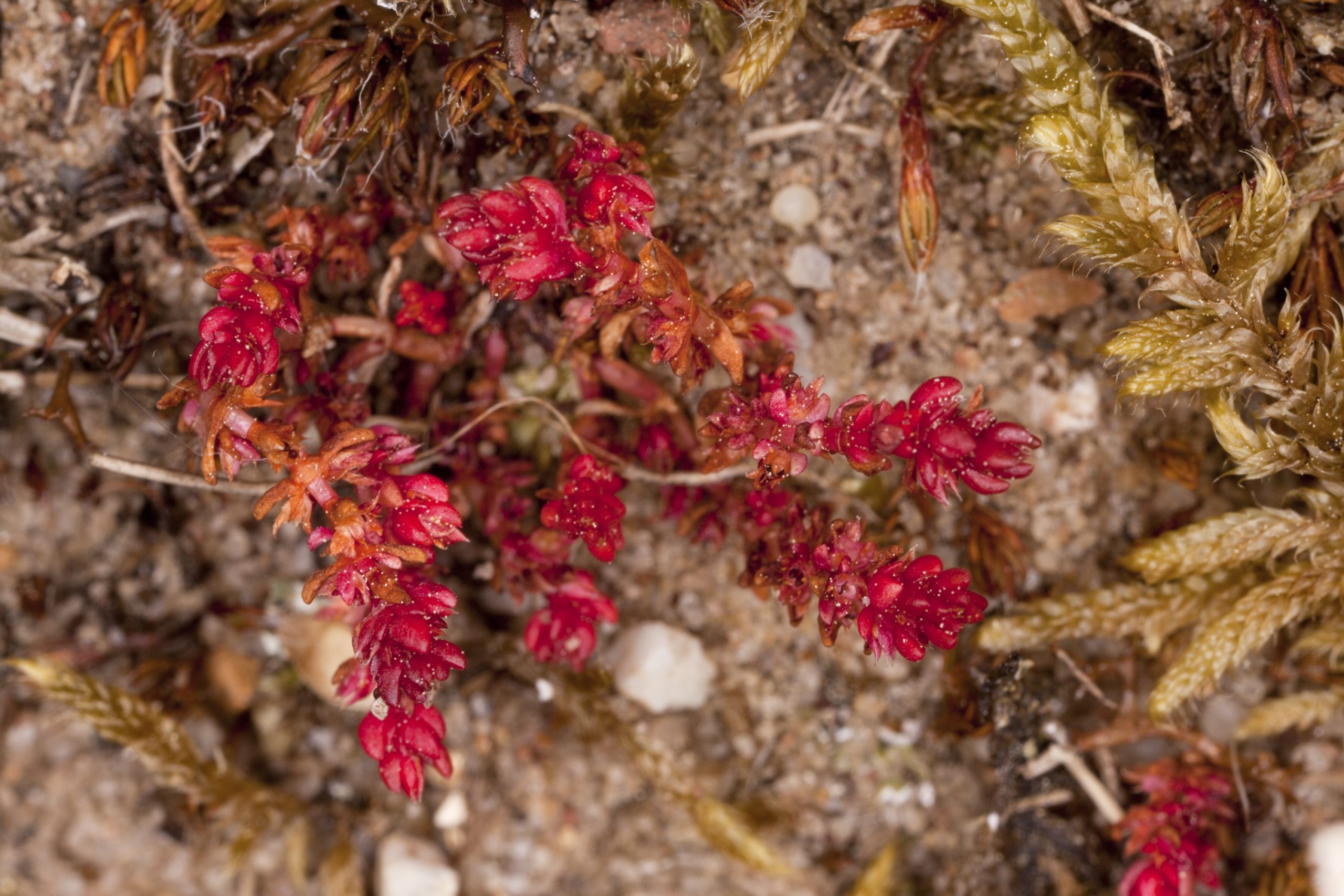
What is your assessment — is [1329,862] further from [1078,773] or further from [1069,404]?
[1069,404]

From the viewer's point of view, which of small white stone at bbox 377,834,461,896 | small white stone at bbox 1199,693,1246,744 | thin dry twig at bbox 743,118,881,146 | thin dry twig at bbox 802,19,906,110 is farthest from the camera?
small white stone at bbox 377,834,461,896

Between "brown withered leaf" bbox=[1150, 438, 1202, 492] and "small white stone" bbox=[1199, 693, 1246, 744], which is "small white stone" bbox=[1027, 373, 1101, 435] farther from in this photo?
"small white stone" bbox=[1199, 693, 1246, 744]

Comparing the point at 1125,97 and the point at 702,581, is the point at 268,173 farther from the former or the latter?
the point at 1125,97

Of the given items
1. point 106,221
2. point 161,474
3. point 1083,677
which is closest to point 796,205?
point 1083,677

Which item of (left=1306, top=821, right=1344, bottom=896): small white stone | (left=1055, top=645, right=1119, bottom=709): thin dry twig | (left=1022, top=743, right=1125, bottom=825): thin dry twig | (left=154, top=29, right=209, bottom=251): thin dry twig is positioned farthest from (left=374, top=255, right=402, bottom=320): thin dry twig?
(left=1306, top=821, right=1344, bottom=896): small white stone

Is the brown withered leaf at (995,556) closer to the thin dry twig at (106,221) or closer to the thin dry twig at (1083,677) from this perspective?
the thin dry twig at (1083,677)

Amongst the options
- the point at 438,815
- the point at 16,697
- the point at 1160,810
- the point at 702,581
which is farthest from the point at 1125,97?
the point at 16,697
